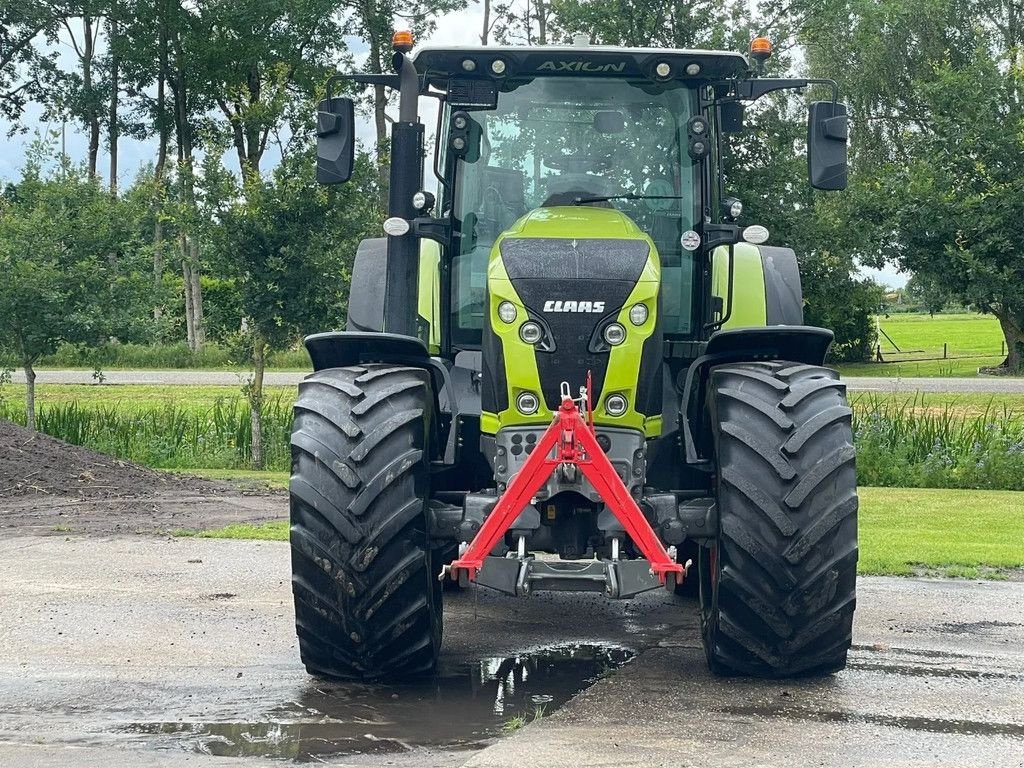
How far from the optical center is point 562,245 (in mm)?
6664

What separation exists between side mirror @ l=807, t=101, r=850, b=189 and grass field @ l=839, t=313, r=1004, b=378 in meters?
28.9

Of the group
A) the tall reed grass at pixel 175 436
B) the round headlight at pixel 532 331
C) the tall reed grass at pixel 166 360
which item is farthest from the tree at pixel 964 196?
the tall reed grass at pixel 166 360

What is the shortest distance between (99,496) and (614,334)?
365 inches

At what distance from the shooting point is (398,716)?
19.7 feet

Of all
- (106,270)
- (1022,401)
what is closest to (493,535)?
(106,270)

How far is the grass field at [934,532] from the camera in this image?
1073 centimetres

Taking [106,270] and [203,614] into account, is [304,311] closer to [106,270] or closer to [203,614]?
[106,270]

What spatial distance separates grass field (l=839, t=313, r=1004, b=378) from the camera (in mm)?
39406

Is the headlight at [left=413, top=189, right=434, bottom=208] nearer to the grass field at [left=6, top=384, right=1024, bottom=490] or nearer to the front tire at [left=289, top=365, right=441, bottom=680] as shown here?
the front tire at [left=289, top=365, right=441, bottom=680]

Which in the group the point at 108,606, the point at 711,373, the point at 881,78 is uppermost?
the point at 881,78

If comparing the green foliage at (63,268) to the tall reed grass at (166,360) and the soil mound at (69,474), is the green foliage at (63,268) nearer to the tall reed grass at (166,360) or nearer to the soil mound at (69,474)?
the soil mound at (69,474)

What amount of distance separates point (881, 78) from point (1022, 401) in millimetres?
23426

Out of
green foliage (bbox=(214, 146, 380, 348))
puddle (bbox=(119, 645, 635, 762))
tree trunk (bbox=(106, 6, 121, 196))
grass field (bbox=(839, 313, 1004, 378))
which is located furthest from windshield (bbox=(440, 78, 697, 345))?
tree trunk (bbox=(106, 6, 121, 196))

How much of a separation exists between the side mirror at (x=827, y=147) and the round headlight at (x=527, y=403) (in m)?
1.95
